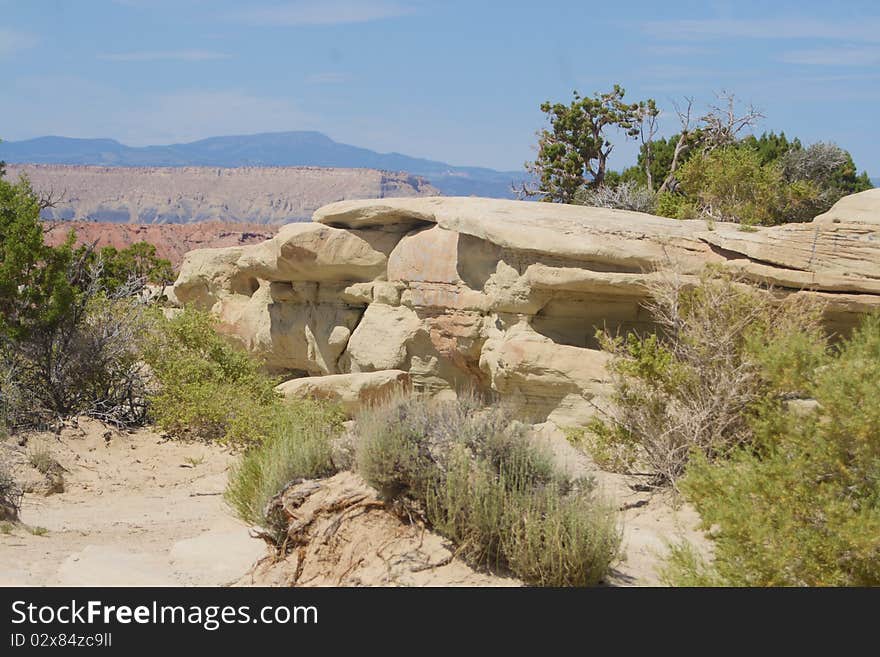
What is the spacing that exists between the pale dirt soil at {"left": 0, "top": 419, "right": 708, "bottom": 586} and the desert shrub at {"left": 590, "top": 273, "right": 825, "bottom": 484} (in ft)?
1.75

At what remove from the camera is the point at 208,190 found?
140m

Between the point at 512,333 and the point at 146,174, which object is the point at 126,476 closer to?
the point at 512,333

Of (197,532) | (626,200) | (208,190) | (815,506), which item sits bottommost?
(197,532)

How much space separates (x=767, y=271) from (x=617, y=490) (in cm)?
358

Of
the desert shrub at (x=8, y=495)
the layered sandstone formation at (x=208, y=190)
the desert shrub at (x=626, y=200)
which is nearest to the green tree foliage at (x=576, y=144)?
the desert shrub at (x=626, y=200)

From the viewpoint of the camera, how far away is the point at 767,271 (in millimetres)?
11844

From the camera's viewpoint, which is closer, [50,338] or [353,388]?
[50,338]

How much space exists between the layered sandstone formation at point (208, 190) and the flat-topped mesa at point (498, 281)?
A: 362 ft

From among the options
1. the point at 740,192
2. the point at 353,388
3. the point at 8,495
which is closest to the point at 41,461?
the point at 8,495

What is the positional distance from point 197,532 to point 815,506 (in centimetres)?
632

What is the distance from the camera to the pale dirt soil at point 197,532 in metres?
7.02

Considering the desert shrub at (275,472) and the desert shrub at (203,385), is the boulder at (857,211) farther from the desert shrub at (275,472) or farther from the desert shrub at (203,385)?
the desert shrub at (203,385)

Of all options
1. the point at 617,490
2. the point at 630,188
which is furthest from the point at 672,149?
the point at 617,490

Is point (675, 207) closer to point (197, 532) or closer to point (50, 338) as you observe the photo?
point (50, 338)
